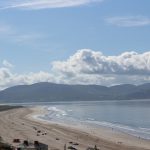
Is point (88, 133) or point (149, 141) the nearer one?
point (149, 141)

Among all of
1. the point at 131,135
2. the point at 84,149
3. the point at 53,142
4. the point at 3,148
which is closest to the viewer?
the point at 3,148

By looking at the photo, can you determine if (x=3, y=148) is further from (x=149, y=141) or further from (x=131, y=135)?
(x=131, y=135)

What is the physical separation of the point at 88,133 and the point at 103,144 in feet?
49.5

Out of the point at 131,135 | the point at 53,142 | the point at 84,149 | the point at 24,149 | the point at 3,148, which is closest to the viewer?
the point at 3,148

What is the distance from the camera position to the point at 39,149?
131 feet

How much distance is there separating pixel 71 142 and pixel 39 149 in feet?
83.4

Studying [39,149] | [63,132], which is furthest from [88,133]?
[39,149]

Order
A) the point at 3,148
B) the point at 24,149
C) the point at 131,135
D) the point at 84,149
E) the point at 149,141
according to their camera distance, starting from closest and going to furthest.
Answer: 1. the point at 3,148
2. the point at 24,149
3. the point at 84,149
4. the point at 149,141
5. the point at 131,135

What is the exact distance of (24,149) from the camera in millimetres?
37625

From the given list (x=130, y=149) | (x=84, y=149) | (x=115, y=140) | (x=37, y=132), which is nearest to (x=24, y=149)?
(x=84, y=149)

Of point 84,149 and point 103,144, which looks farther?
point 103,144

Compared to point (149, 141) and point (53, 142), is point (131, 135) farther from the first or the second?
point (53, 142)

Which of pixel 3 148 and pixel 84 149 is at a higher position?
pixel 3 148

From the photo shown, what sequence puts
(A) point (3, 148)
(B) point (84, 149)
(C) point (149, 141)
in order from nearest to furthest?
(A) point (3, 148)
(B) point (84, 149)
(C) point (149, 141)
